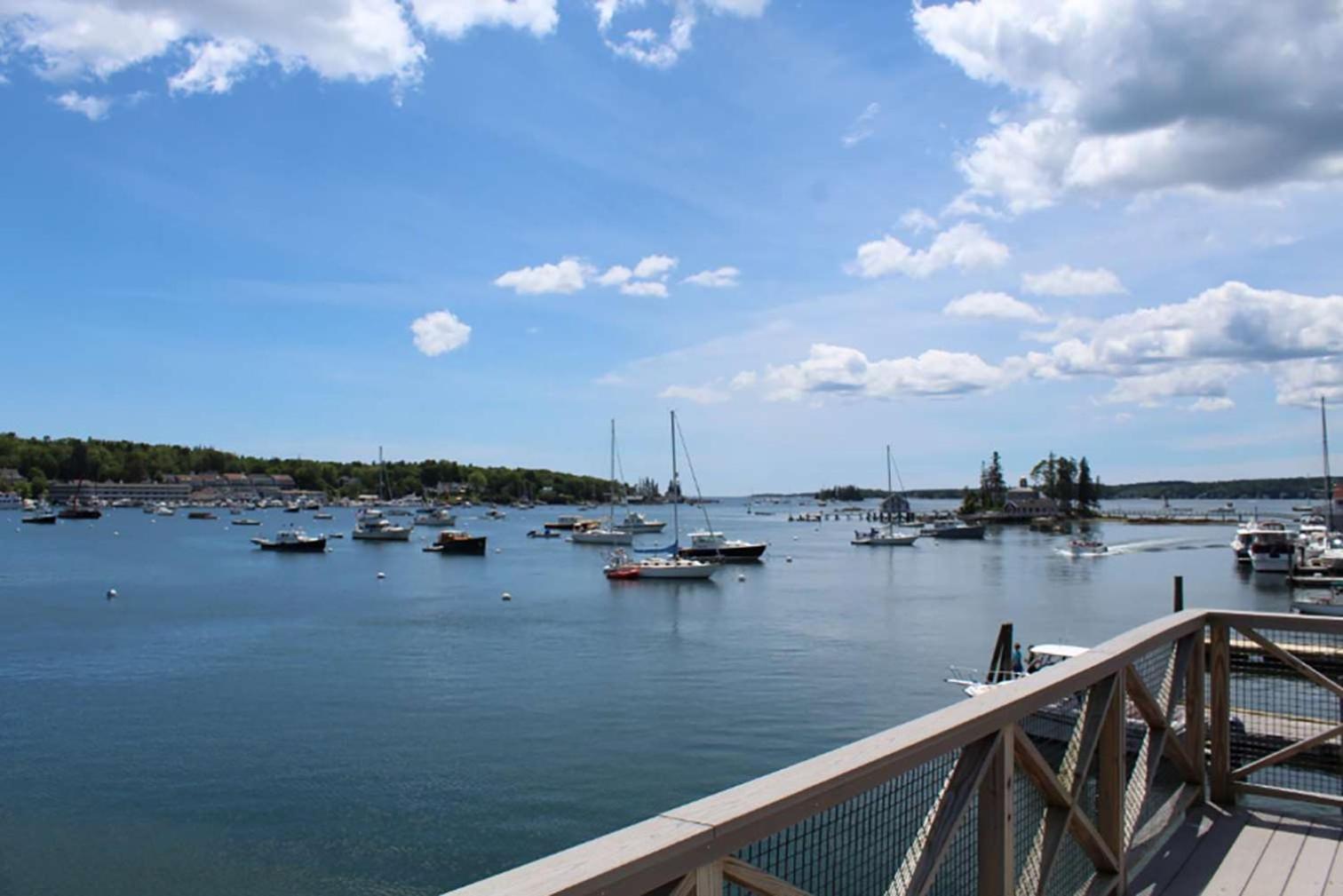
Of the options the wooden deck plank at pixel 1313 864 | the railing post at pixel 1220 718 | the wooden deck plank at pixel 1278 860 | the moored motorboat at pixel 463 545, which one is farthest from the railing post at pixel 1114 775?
the moored motorboat at pixel 463 545

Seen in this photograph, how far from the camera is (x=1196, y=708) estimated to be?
627 centimetres

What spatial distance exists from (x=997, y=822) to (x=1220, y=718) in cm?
360

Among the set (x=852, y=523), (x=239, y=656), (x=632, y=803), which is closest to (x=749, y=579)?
(x=239, y=656)

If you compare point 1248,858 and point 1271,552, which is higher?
point 1248,858

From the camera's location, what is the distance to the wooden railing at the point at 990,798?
7.39 feet

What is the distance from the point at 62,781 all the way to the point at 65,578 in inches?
2202

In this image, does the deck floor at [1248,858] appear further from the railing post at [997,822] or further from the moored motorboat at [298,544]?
the moored motorboat at [298,544]

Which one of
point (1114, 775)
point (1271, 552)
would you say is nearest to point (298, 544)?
point (1271, 552)

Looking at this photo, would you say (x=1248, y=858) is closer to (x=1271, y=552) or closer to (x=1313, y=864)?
(x=1313, y=864)

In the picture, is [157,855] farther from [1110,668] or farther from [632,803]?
[1110,668]

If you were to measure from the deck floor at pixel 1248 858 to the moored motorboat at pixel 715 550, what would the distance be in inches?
2759

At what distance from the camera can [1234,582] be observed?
62469 mm

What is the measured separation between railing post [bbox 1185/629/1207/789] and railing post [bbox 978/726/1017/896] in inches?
119

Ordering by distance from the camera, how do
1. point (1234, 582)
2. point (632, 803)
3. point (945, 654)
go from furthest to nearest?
point (1234, 582)
point (945, 654)
point (632, 803)
